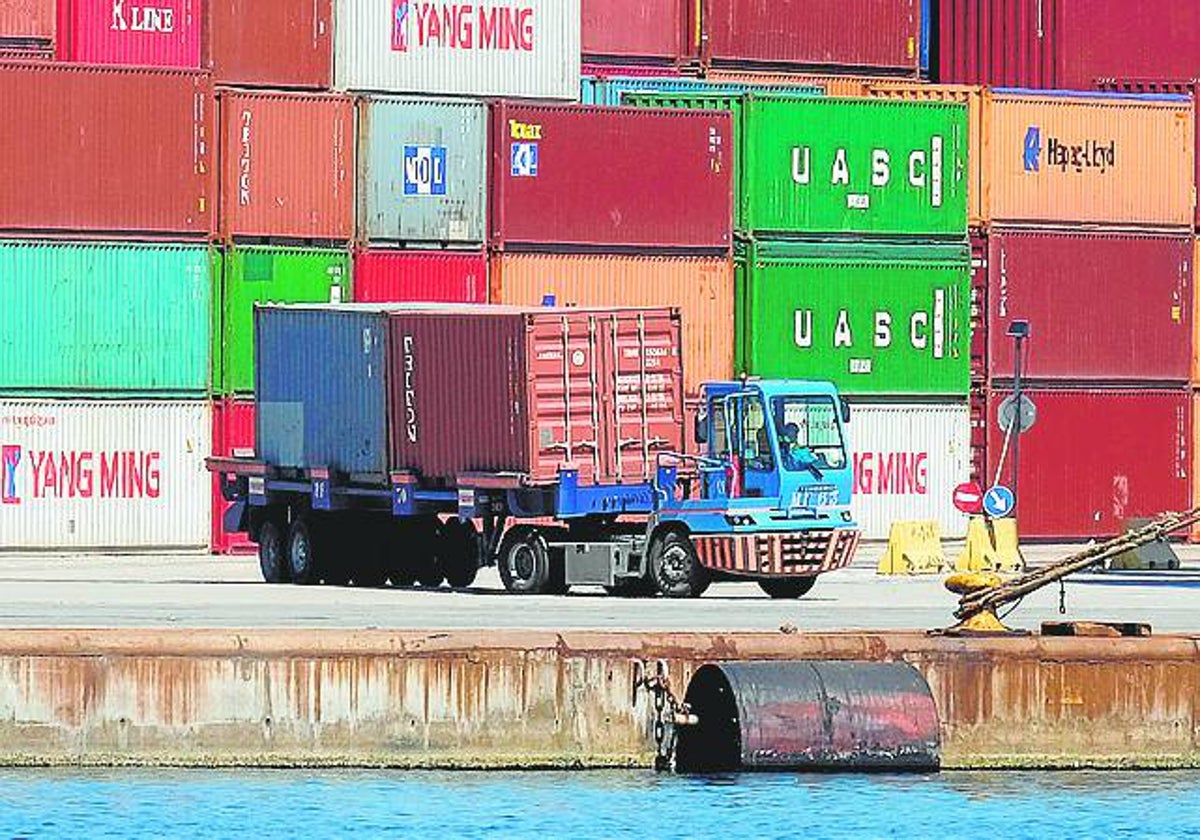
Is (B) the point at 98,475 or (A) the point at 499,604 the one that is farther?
(B) the point at 98,475

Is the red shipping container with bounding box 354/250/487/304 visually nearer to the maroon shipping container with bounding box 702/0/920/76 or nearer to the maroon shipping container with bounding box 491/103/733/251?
the maroon shipping container with bounding box 491/103/733/251

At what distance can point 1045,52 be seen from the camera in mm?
66625

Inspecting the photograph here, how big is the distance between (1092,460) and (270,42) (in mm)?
16320

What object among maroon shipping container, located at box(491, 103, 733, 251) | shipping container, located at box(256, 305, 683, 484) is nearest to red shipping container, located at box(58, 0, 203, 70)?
maroon shipping container, located at box(491, 103, 733, 251)

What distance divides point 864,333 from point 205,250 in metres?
11.5

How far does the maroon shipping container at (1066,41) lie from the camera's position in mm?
66312

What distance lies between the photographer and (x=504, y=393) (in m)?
43.0

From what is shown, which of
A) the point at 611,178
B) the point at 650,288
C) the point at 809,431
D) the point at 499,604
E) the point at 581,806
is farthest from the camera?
the point at 650,288

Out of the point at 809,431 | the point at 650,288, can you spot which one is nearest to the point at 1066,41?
the point at 650,288

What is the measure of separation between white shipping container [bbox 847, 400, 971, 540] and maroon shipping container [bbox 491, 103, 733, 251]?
4175 millimetres

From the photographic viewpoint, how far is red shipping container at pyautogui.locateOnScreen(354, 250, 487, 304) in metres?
57.3

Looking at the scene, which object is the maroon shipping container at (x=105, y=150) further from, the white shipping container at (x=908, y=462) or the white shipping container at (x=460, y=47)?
the white shipping container at (x=908, y=462)

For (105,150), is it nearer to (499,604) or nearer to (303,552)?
(303,552)

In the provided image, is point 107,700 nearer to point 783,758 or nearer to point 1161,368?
point 783,758
